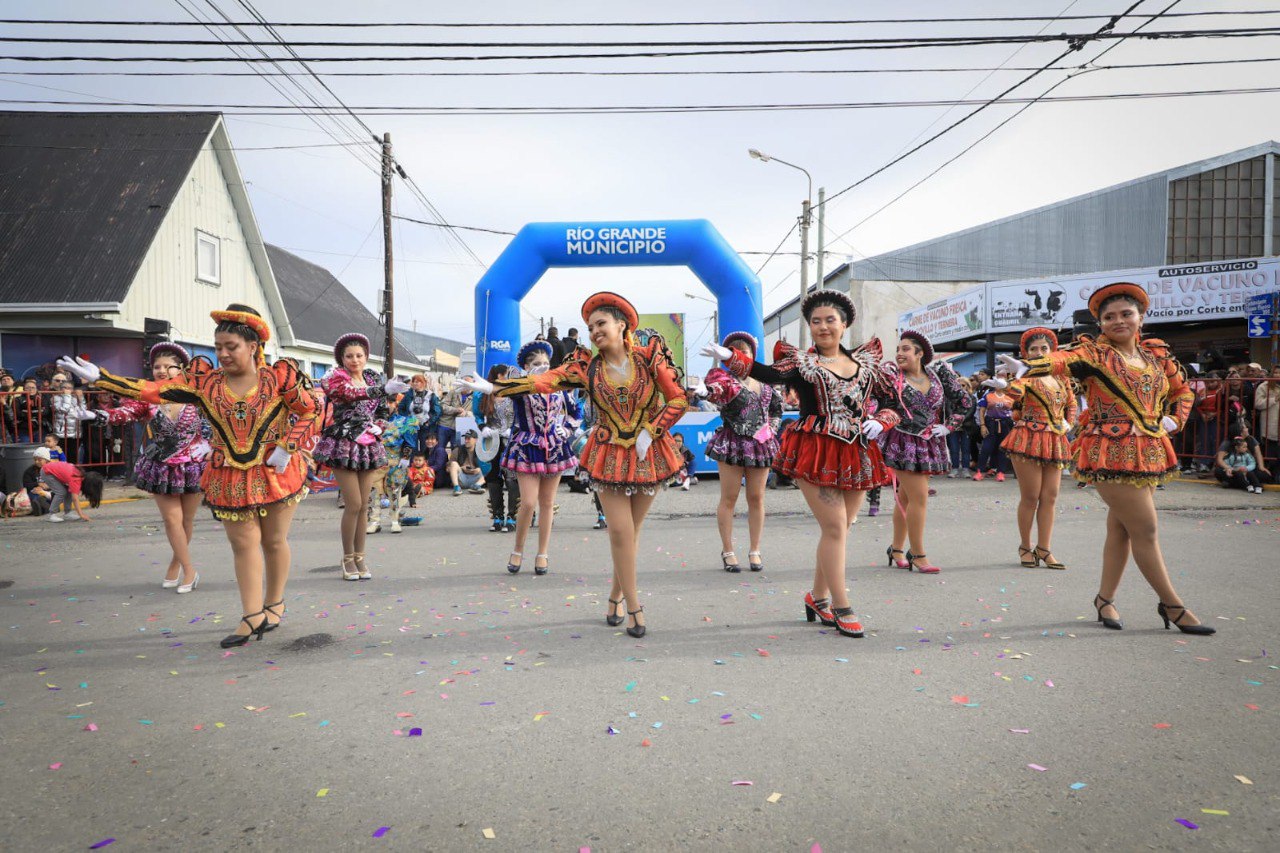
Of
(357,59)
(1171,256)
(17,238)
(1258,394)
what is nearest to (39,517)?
(357,59)

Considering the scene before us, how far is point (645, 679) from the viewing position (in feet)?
13.2

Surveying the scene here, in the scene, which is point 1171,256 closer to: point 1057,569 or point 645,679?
point 1057,569

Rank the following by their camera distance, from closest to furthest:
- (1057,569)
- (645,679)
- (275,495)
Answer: (645,679)
(275,495)
(1057,569)

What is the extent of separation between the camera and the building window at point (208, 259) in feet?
66.8

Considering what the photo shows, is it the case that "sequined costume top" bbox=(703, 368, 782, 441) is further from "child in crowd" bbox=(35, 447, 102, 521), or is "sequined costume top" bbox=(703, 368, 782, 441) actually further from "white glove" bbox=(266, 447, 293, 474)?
"child in crowd" bbox=(35, 447, 102, 521)

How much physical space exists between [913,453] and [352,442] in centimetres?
471

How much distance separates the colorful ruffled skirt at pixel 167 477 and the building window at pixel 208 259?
16.6 metres

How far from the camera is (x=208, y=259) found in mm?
20828

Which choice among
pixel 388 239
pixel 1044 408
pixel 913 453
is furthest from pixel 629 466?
pixel 388 239

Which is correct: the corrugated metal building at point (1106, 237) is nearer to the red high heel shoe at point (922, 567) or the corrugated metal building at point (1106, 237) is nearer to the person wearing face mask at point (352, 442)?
the red high heel shoe at point (922, 567)

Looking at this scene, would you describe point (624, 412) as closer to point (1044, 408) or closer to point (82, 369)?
point (82, 369)

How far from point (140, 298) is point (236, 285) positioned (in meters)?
4.10

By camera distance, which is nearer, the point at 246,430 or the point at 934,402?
the point at 246,430

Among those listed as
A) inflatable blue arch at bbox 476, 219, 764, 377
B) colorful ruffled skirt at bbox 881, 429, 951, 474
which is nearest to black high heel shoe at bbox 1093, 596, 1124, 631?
colorful ruffled skirt at bbox 881, 429, 951, 474
